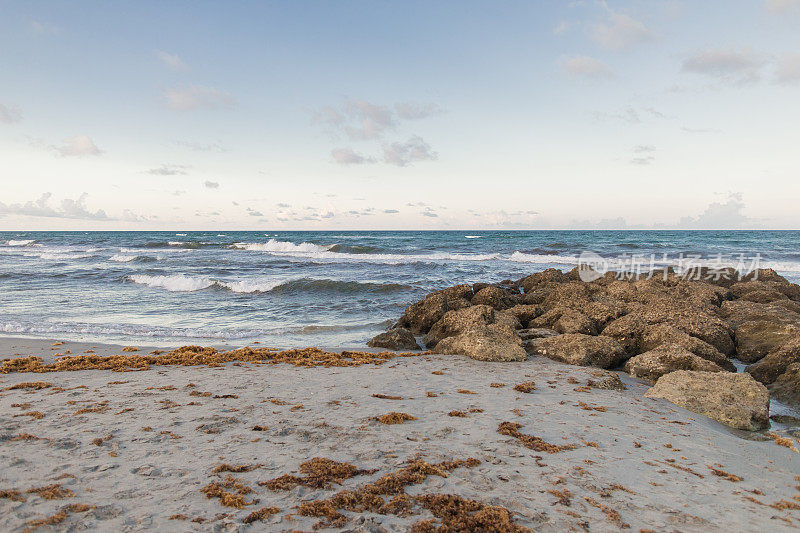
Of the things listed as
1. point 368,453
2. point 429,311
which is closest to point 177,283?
point 429,311

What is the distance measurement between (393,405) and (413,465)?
162 centimetres

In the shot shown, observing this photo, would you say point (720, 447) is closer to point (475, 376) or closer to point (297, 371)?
point (475, 376)

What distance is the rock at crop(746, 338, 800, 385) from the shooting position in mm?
6306

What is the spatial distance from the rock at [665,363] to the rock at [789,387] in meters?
0.67

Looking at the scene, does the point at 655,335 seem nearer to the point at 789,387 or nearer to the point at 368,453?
the point at 789,387

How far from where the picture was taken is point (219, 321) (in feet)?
37.2

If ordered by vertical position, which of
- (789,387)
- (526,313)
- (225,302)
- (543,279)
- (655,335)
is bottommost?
(225,302)

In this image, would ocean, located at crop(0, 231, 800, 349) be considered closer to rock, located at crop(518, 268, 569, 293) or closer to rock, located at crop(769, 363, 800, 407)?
rock, located at crop(518, 268, 569, 293)

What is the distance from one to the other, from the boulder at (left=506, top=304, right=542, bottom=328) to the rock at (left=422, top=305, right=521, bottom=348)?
0.63 m

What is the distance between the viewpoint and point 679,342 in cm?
708

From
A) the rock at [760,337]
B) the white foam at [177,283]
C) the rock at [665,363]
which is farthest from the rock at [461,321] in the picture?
the white foam at [177,283]

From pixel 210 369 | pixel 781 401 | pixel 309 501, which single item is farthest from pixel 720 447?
pixel 210 369

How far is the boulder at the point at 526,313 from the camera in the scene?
10180mm

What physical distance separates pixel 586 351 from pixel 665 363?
3.77ft
